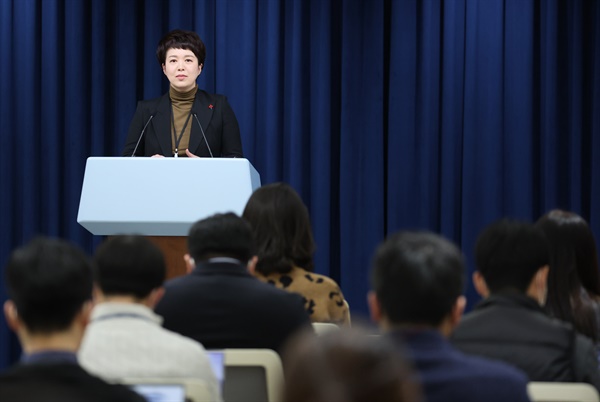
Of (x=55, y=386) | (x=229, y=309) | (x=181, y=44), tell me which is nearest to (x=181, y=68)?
(x=181, y=44)

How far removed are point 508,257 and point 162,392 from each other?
83 centimetres

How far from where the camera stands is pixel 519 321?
1.85 metres

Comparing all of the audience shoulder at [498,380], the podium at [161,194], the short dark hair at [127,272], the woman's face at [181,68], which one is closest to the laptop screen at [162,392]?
the short dark hair at [127,272]

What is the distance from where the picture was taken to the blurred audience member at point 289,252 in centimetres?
262

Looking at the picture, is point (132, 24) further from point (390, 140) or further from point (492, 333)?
point (492, 333)

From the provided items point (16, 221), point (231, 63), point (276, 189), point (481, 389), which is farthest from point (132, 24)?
point (481, 389)

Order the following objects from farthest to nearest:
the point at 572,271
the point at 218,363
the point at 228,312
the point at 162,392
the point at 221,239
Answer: the point at 572,271 < the point at 221,239 < the point at 228,312 < the point at 218,363 < the point at 162,392

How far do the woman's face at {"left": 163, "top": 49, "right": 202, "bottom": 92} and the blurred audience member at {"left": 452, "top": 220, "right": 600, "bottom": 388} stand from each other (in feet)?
8.39

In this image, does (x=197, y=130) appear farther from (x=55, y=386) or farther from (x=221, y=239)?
(x=55, y=386)

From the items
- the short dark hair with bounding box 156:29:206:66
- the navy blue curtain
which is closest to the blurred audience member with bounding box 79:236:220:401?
the short dark hair with bounding box 156:29:206:66

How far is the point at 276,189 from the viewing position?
9.21 feet

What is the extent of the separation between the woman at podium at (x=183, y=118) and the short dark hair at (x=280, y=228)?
153 centimetres

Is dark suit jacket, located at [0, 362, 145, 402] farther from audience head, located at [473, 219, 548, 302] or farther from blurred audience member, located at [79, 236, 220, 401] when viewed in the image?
audience head, located at [473, 219, 548, 302]

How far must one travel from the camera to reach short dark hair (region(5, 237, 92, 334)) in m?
1.41
